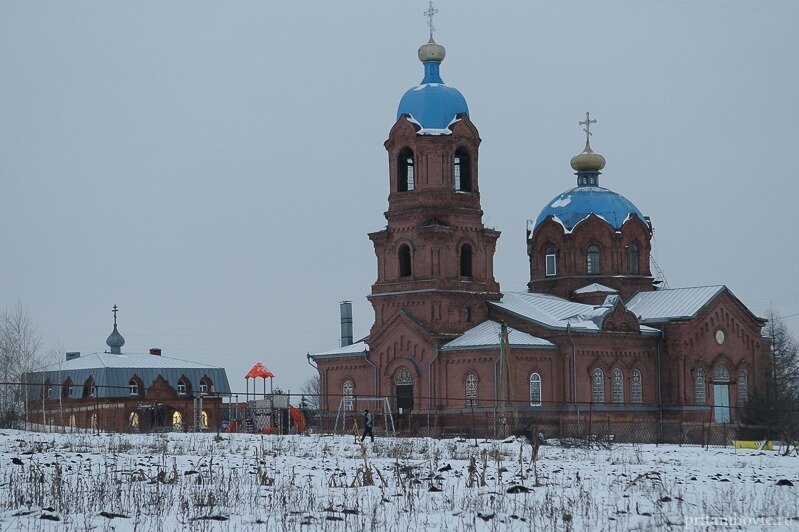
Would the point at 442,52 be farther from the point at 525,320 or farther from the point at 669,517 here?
the point at 669,517

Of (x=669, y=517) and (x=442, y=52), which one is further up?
(x=442, y=52)

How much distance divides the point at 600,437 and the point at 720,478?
13865 mm

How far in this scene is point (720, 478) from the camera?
78.4 ft

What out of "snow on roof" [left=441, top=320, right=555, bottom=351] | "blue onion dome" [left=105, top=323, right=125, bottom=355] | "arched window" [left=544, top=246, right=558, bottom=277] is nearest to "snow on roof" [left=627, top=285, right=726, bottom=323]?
"arched window" [left=544, top=246, right=558, bottom=277]

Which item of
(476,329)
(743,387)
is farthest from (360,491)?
(743,387)

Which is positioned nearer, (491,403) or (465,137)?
(491,403)

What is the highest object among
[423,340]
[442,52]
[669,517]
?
[442,52]

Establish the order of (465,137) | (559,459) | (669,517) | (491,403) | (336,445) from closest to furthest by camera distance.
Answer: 1. (669,517)
2. (559,459)
3. (336,445)
4. (491,403)
5. (465,137)

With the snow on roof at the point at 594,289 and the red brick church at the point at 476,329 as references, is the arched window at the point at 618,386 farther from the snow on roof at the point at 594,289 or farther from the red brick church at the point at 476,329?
the snow on roof at the point at 594,289

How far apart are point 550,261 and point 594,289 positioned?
9.98 feet

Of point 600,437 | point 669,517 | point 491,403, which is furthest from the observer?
point 491,403

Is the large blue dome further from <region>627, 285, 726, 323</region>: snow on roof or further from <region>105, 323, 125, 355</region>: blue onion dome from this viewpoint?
<region>105, 323, 125, 355</region>: blue onion dome

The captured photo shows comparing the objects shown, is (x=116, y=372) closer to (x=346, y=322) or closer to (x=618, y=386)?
(x=346, y=322)

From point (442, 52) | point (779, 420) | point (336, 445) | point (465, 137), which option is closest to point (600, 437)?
point (336, 445)
